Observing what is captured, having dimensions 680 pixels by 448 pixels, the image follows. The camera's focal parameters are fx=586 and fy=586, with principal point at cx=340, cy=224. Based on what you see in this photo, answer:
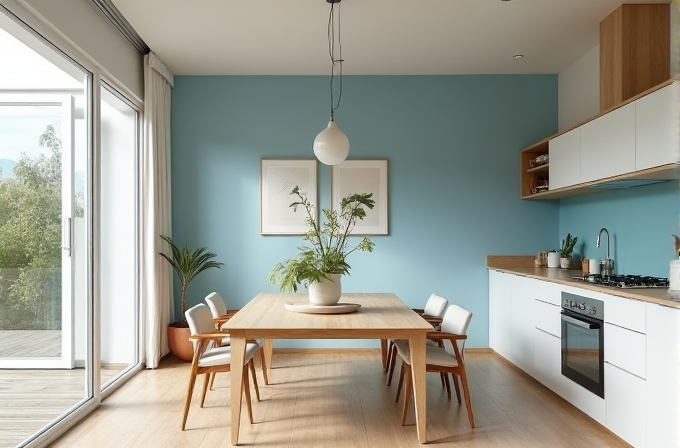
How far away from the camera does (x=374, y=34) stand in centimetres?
497

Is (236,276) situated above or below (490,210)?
below

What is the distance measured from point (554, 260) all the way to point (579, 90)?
168 cm

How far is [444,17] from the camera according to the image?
15.0 feet

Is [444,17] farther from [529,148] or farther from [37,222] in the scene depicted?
[37,222]

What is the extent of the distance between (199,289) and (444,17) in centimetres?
362

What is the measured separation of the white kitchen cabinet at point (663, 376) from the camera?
2854 mm

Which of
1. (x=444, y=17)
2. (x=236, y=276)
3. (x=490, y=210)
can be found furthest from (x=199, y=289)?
(x=444, y=17)

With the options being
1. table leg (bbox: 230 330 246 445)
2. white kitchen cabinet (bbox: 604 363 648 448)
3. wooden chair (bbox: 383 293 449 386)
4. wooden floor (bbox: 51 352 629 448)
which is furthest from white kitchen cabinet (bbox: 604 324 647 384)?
table leg (bbox: 230 330 246 445)

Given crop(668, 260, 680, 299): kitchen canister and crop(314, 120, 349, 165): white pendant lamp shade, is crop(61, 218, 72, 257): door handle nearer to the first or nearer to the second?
crop(314, 120, 349, 165): white pendant lamp shade

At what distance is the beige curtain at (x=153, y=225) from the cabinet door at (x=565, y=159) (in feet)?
12.1

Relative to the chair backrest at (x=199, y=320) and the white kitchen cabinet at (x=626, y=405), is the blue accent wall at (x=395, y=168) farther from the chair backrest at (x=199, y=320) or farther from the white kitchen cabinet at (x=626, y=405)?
the white kitchen cabinet at (x=626, y=405)

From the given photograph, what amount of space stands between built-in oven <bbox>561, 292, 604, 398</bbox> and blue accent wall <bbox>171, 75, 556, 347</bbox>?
2.03m

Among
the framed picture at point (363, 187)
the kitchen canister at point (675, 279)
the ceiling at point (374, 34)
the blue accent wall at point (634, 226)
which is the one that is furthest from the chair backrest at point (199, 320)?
the blue accent wall at point (634, 226)

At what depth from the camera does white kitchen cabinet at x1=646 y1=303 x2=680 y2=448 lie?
112 inches
